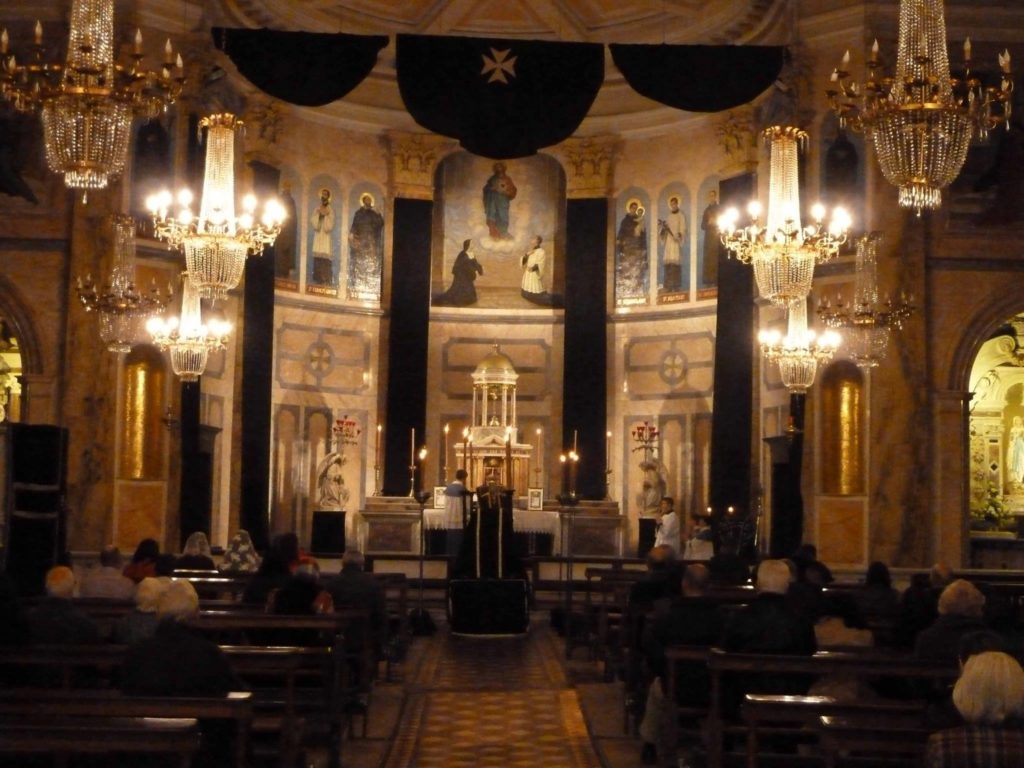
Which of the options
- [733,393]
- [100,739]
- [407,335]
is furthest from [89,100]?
[407,335]

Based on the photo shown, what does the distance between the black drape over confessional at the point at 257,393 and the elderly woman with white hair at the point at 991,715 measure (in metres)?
18.6

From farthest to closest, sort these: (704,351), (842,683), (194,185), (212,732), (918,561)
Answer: (704,351)
(194,185)
(918,561)
(842,683)
(212,732)

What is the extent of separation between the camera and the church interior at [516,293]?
1452 centimetres

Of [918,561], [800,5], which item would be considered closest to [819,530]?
[918,561]

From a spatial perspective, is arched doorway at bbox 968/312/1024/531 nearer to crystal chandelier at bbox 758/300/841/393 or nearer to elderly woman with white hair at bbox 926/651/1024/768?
crystal chandelier at bbox 758/300/841/393

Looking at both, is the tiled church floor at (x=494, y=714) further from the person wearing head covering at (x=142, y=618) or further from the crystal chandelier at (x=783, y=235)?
the crystal chandelier at (x=783, y=235)

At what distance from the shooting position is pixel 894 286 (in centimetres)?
1986

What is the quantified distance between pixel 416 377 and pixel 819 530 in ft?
28.2

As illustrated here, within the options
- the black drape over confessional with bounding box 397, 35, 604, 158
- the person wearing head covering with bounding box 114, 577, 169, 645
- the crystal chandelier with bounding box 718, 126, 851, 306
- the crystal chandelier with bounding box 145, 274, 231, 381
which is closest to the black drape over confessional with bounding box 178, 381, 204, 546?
the crystal chandelier with bounding box 145, 274, 231, 381

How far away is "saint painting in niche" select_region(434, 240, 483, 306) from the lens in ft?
91.2

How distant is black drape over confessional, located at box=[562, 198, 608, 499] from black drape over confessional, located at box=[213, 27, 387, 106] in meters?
10.1

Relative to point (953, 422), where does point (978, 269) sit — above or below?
above

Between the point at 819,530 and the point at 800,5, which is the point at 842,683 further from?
the point at 800,5

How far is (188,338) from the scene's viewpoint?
60.6 feet
